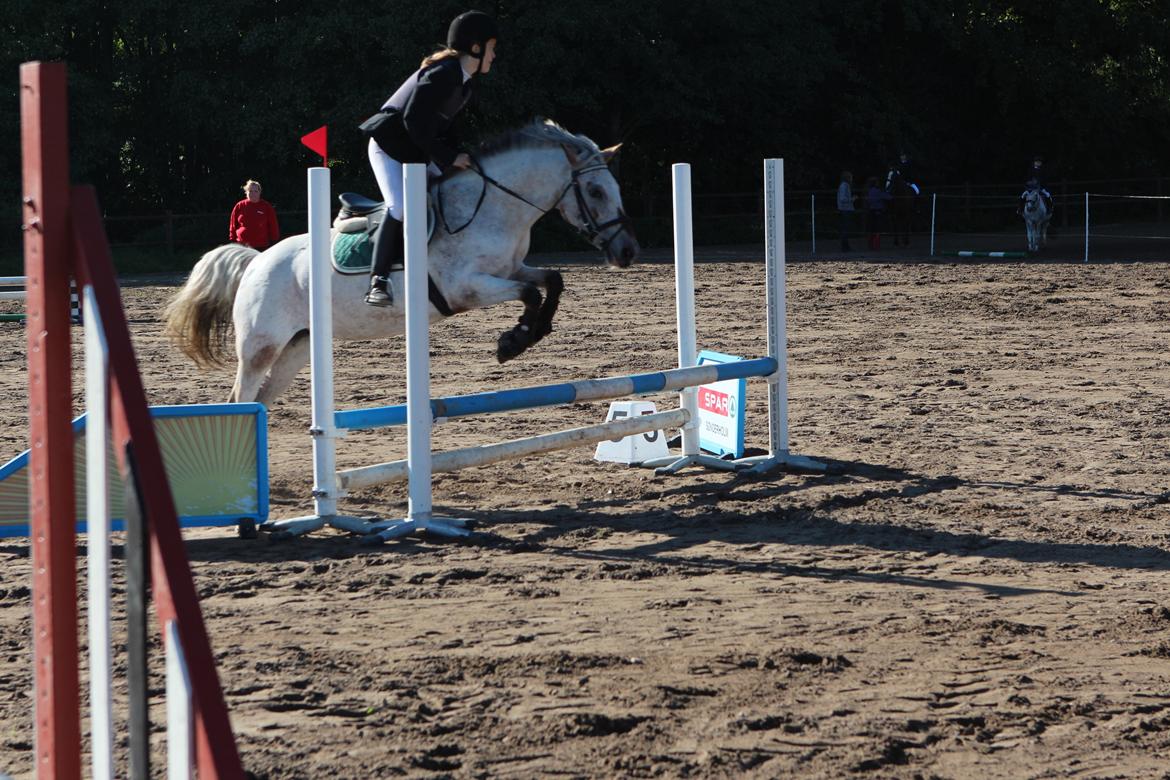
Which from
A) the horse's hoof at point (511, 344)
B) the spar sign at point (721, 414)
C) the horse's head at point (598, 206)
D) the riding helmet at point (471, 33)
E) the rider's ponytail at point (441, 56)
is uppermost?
the riding helmet at point (471, 33)

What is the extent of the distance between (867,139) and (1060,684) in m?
29.0

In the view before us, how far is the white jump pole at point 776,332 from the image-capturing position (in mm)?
7094

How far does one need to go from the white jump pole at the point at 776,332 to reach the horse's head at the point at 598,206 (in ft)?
2.80

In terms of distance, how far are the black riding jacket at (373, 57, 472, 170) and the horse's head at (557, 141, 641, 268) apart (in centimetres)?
61

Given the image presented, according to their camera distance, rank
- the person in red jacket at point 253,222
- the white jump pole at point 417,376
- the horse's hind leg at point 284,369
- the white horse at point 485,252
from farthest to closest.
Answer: the person in red jacket at point 253,222, the horse's hind leg at point 284,369, the white horse at point 485,252, the white jump pole at point 417,376

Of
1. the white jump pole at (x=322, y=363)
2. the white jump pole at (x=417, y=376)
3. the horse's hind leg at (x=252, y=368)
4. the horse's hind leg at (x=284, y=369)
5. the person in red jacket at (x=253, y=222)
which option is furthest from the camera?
the person in red jacket at (x=253, y=222)

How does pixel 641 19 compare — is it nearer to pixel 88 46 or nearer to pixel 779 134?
pixel 779 134

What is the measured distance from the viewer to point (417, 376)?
5727 millimetres

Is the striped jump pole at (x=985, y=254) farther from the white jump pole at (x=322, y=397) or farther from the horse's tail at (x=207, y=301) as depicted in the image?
the white jump pole at (x=322, y=397)

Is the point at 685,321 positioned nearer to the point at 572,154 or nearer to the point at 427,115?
the point at 572,154

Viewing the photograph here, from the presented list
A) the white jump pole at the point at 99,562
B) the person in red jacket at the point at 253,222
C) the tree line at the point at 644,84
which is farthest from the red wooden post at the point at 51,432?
the tree line at the point at 644,84

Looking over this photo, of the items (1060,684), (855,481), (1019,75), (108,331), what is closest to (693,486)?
(855,481)

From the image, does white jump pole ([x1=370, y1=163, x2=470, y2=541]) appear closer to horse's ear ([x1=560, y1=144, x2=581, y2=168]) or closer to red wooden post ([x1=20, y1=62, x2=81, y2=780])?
horse's ear ([x1=560, y1=144, x2=581, y2=168])

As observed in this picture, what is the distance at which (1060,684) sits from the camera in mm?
3732
